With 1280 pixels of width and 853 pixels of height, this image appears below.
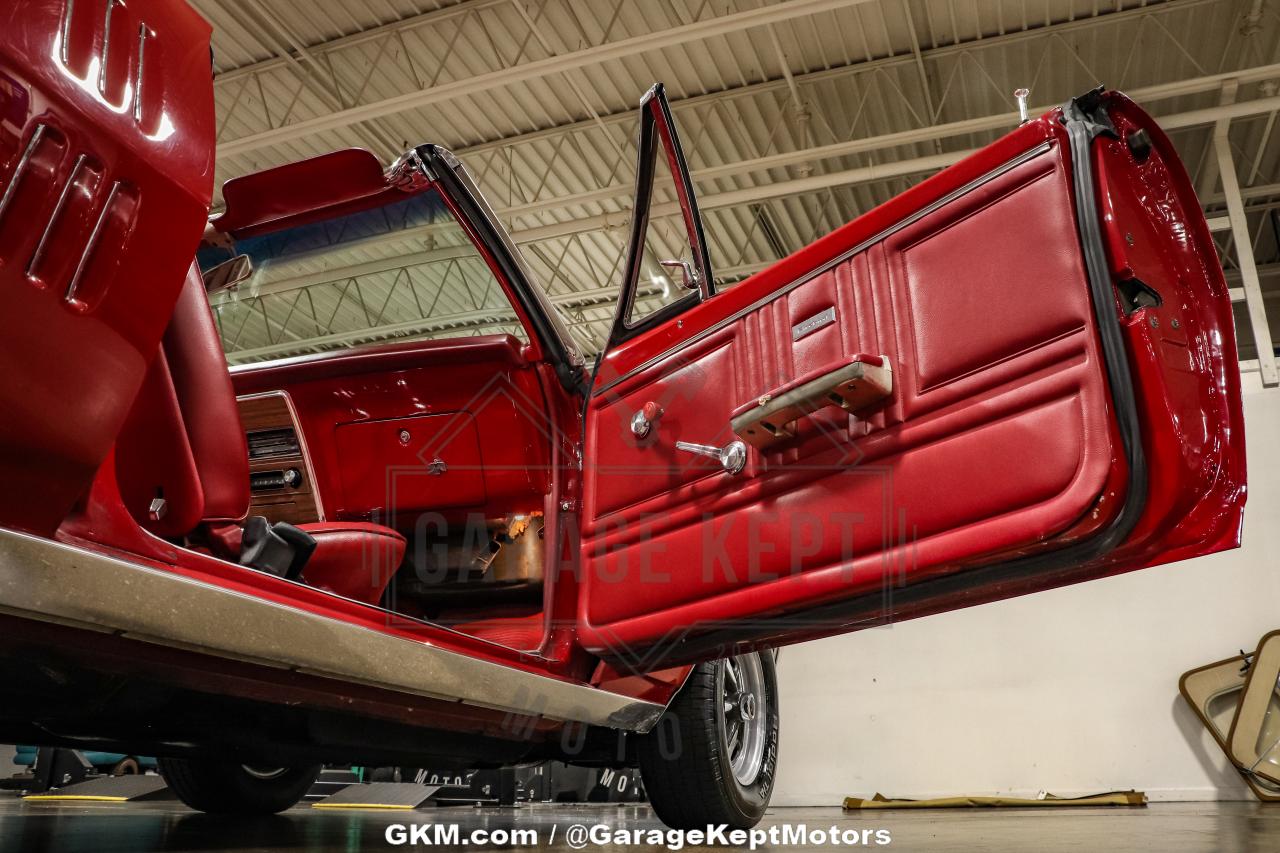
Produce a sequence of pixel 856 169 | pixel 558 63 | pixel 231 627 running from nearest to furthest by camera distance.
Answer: pixel 231 627, pixel 558 63, pixel 856 169

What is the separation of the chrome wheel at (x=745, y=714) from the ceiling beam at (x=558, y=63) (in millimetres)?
4718

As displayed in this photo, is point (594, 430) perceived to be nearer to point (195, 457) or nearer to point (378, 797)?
point (195, 457)

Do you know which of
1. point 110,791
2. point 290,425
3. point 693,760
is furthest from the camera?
point 110,791

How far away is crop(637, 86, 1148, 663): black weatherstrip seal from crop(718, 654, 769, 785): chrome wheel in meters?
1.19

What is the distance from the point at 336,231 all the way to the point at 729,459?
1.22 m

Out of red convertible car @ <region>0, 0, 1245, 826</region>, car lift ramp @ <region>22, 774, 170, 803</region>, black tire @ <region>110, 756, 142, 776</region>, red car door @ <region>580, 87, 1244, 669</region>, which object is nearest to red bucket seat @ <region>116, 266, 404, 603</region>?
red convertible car @ <region>0, 0, 1245, 826</region>

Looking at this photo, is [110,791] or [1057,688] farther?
[1057,688]

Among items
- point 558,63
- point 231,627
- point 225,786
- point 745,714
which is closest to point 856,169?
point 558,63

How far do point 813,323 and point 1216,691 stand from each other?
5.67m

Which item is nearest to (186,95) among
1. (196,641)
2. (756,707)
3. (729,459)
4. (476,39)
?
(196,641)

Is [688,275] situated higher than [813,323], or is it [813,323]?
[688,275]

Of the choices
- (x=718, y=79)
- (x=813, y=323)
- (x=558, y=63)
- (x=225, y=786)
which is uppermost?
(x=718, y=79)

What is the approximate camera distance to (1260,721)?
5.42m

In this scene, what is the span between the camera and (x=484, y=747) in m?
2.13
